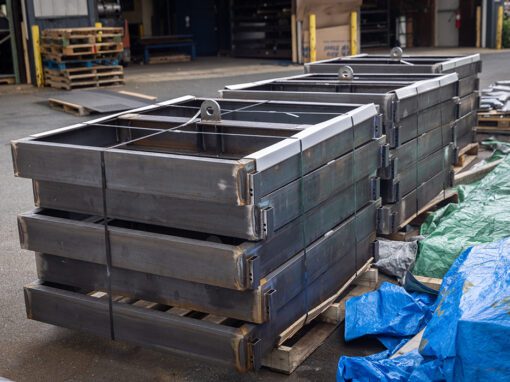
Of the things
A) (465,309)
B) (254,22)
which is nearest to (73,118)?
(465,309)

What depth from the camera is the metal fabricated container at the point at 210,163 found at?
3406mm

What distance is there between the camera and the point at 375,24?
2434cm

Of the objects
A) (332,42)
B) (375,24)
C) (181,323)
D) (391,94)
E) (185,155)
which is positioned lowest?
(181,323)

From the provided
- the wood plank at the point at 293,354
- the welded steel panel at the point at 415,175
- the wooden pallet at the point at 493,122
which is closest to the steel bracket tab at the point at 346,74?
the welded steel panel at the point at 415,175

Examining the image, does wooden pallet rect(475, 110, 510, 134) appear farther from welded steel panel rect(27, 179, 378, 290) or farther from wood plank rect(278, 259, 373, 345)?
welded steel panel rect(27, 179, 378, 290)

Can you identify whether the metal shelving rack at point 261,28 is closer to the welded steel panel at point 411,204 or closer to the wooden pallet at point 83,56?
the wooden pallet at point 83,56

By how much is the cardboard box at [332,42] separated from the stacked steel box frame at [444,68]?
12.1 meters

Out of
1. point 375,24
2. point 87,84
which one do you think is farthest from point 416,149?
point 375,24

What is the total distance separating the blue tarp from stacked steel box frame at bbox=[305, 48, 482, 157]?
3507 mm

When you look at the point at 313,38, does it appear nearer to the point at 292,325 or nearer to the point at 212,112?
the point at 212,112

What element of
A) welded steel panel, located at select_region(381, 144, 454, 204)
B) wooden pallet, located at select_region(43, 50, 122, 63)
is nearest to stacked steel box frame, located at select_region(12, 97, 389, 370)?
welded steel panel, located at select_region(381, 144, 454, 204)

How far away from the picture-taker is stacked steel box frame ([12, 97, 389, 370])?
345 centimetres

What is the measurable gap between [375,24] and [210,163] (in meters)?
22.1

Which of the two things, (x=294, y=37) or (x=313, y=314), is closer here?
(x=313, y=314)
